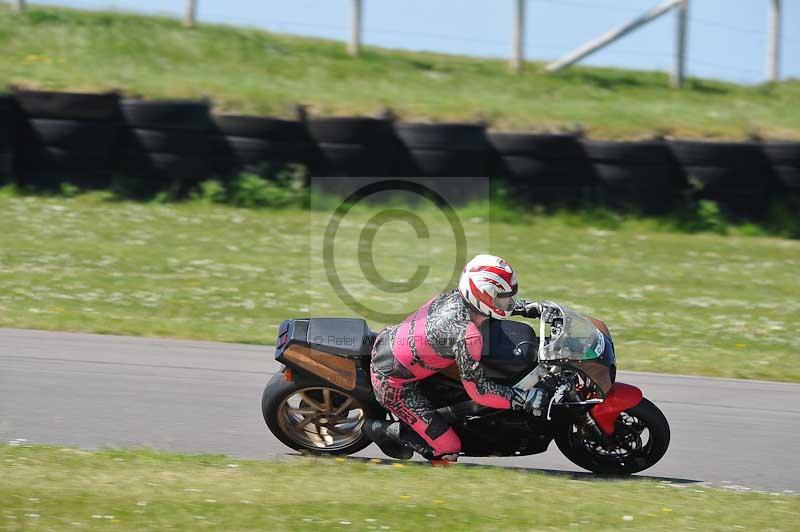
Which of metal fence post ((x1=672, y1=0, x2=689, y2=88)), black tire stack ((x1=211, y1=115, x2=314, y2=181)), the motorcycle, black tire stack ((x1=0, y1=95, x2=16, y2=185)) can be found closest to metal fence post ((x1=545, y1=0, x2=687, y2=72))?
metal fence post ((x1=672, y1=0, x2=689, y2=88))

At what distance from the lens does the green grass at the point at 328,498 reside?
5.30m

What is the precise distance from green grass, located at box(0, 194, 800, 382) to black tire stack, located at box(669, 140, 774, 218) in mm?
512

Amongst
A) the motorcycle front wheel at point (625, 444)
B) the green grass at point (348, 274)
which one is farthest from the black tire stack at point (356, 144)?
the motorcycle front wheel at point (625, 444)

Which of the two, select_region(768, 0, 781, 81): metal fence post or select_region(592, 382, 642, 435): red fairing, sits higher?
select_region(768, 0, 781, 81): metal fence post

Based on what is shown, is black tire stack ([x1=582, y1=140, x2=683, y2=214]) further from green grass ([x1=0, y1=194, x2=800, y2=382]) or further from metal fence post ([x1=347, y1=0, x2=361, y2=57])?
metal fence post ([x1=347, y1=0, x2=361, y2=57])

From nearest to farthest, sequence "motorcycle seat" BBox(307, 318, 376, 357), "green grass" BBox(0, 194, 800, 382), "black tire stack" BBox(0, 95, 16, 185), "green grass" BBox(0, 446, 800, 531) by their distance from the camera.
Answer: "green grass" BBox(0, 446, 800, 531) → "motorcycle seat" BBox(307, 318, 376, 357) → "green grass" BBox(0, 194, 800, 382) → "black tire stack" BBox(0, 95, 16, 185)

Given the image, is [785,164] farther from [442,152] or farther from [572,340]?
[572,340]

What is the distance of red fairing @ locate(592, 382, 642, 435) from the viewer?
6484mm

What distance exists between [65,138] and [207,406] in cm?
843

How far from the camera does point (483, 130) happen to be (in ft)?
51.0

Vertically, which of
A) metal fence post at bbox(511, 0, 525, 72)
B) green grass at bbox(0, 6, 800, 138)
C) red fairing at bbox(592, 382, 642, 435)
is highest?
metal fence post at bbox(511, 0, 525, 72)

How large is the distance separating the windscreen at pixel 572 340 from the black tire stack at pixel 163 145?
9.84 metres

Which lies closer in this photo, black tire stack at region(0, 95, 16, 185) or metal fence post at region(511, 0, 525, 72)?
black tire stack at region(0, 95, 16, 185)

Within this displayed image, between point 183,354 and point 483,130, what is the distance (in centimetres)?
724
